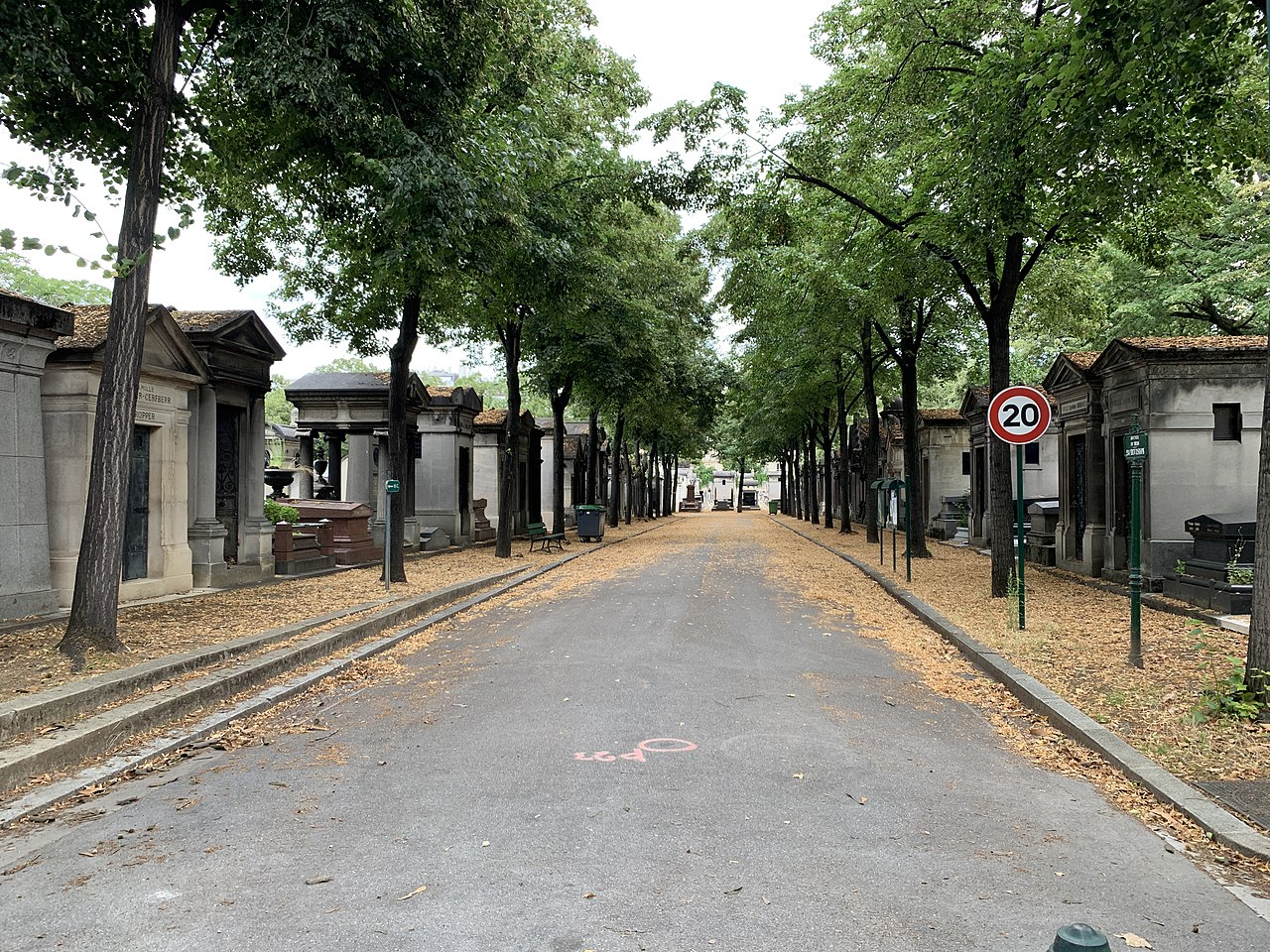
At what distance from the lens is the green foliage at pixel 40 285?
132 feet

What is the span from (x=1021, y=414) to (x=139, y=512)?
11795 millimetres

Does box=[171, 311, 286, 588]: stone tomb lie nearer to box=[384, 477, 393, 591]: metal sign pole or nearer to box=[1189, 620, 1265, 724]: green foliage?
box=[384, 477, 393, 591]: metal sign pole

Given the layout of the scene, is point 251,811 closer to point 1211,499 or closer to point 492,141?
point 492,141

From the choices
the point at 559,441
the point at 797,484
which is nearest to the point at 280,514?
the point at 559,441

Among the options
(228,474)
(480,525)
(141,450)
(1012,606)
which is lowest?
(1012,606)

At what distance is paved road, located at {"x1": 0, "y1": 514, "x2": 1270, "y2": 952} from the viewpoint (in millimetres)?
3248

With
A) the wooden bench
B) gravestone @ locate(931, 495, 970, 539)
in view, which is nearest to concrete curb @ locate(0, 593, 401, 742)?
the wooden bench

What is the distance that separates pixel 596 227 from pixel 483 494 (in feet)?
53.9

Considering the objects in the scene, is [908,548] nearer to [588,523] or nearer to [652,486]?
[588,523]

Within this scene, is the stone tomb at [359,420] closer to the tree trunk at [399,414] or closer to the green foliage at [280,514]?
the green foliage at [280,514]

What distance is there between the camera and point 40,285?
140 feet

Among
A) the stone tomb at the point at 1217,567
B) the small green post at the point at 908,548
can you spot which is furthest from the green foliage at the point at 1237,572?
the small green post at the point at 908,548

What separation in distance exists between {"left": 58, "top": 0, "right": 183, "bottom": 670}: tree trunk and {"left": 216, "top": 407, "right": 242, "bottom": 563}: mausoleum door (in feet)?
24.5

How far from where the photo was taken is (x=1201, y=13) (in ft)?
21.6
